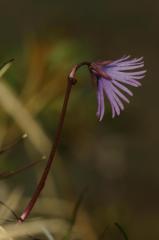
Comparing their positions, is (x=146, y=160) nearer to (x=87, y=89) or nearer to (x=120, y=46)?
(x=87, y=89)

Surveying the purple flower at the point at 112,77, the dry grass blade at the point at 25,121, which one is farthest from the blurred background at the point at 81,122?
the purple flower at the point at 112,77

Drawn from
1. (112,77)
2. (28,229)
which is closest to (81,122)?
(28,229)

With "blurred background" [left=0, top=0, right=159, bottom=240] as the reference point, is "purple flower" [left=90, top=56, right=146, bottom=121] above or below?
above

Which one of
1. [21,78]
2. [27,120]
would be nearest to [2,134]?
[27,120]

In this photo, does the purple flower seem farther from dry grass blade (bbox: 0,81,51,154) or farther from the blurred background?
dry grass blade (bbox: 0,81,51,154)

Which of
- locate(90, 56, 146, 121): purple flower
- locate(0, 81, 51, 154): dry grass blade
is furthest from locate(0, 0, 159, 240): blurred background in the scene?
locate(90, 56, 146, 121): purple flower

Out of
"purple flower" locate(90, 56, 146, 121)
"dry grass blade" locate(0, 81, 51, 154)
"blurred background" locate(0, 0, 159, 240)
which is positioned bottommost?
"blurred background" locate(0, 0, 159, 240)

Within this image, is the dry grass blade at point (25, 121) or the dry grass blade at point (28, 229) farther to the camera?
the dry grass blade at point (25, 121)

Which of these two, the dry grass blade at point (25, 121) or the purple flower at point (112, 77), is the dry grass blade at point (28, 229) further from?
the dry grass blade at point (25, 121)

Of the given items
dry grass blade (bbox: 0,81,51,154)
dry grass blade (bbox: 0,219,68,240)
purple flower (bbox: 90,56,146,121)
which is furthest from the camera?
dry grass blade (bbox: 0,81,51,154)
